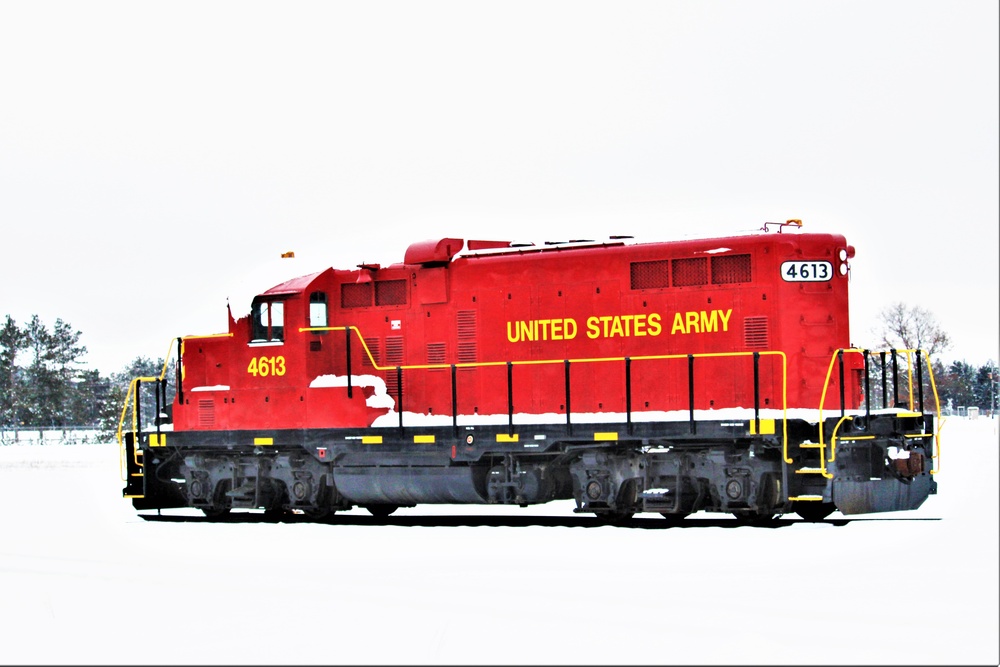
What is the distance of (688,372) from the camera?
49.8ft

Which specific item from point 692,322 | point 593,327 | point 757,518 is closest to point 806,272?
point 692,322

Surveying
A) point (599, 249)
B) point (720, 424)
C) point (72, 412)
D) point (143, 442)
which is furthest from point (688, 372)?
point (72, 412)

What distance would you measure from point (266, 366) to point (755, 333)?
21.2 ft

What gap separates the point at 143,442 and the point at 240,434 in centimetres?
162

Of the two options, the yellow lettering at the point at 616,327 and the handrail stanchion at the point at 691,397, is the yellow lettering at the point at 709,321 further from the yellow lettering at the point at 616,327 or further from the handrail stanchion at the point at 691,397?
the yellow lettering at the point at 616,327

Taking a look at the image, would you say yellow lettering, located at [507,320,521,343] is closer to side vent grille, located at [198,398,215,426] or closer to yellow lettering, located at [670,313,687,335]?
yellow lettering, located at [670,313,687,335]

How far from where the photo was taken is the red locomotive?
48.7 ft

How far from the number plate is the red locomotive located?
0.07 feet

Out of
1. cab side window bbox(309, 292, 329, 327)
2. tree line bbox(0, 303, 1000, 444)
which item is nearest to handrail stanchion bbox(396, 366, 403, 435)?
cab side window bbox(309, 292, 329, 327)

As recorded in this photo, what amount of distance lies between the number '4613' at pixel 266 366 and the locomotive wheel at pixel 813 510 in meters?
6.75

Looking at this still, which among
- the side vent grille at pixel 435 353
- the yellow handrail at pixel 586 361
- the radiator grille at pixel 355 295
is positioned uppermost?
the radiator grille at pixel 355 295

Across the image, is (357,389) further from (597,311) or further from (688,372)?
(688,372)

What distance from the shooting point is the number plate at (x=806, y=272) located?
15.1 metres

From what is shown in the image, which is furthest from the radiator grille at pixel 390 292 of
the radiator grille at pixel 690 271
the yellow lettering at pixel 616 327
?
the radiator grille at pixel 690 271
